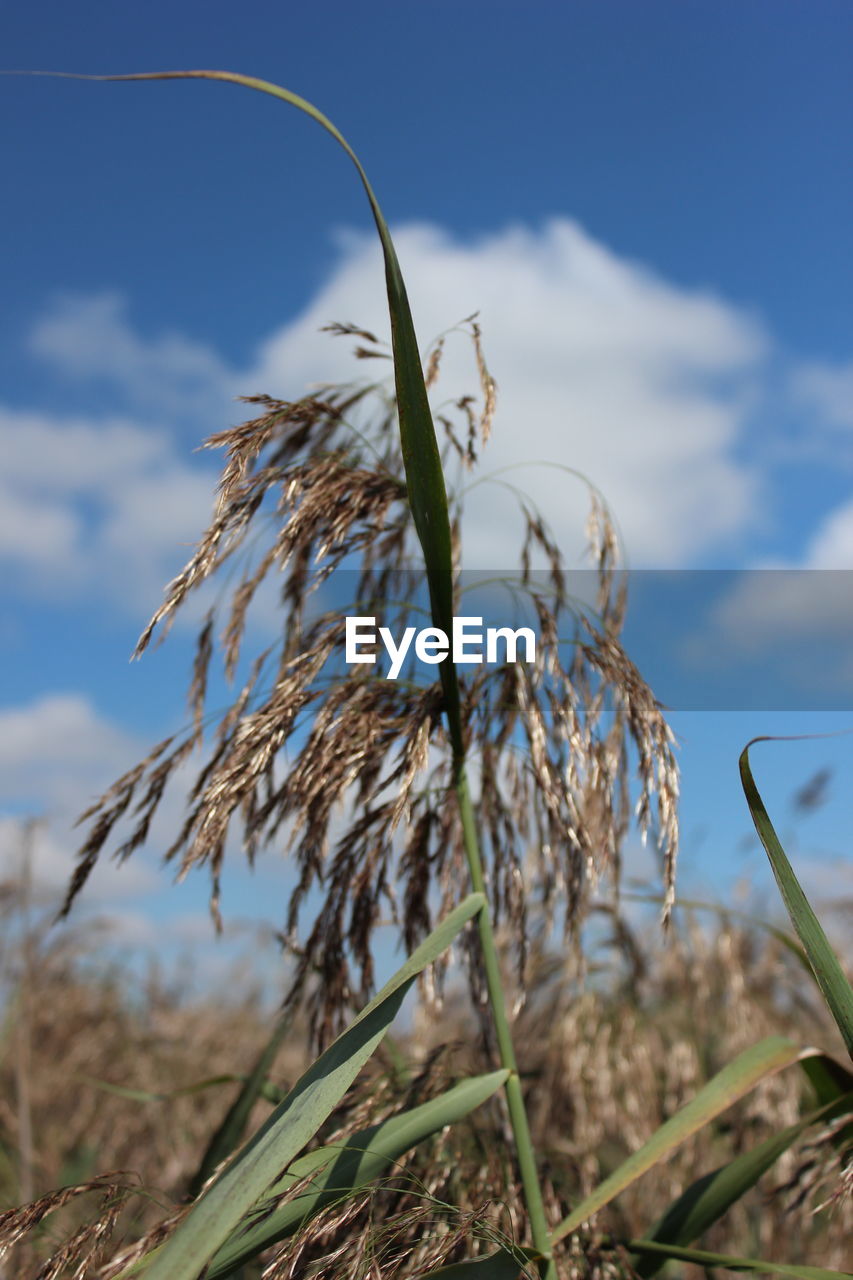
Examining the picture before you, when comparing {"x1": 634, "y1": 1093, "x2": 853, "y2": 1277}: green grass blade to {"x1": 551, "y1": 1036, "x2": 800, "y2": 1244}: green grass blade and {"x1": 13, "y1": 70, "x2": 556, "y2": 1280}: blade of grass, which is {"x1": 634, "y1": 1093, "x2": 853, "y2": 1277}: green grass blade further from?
{"x1": 13, "y1": 70, "x2": 556, "y2": 1280}: blade of grass

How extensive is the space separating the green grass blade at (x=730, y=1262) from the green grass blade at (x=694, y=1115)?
0.10m

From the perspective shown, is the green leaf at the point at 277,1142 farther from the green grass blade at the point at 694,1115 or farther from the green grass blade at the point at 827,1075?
the green grass blade at the point at 827,1075

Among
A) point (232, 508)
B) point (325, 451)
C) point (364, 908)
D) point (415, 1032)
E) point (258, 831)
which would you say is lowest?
point (415, 1032)

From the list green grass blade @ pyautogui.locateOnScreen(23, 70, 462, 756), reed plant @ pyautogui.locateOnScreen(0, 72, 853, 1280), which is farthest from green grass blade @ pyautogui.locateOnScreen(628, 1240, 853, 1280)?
green grass blade @ pyautogui.locateOnScreen(23, 70, 462, 756)

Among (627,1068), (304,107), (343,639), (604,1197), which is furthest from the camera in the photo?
(627,1068)

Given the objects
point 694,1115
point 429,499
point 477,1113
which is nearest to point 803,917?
point 694,1115

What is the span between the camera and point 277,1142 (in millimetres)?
976

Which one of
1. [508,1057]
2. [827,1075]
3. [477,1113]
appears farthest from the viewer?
[477,1113]

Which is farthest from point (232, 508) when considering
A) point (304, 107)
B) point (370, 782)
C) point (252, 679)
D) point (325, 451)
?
point (304, 107)

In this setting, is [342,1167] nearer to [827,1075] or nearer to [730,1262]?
[730,1262]

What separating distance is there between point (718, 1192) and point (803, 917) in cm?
56

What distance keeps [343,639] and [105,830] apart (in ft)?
1.43

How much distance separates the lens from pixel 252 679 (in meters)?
1.70

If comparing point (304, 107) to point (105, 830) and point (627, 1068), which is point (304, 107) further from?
point (627, 1068)
